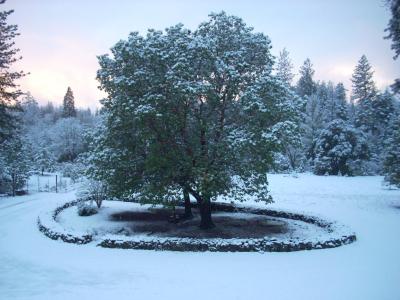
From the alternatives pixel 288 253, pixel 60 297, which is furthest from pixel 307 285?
pixel 60 297

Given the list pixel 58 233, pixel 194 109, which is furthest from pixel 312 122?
pixel 58 233

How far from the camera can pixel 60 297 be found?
433 inches

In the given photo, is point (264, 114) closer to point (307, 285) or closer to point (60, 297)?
point (307, 285)

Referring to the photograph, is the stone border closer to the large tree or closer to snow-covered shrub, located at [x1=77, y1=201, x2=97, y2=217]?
the large tree

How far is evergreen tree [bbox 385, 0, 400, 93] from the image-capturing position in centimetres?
1650

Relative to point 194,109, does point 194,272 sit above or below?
below

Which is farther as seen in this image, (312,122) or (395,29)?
(312,122)

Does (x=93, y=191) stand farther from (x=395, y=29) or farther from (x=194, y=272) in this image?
(x=395, y=29)

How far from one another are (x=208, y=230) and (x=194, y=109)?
6.66 m

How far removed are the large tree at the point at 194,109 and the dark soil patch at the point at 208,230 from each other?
48.5 inches

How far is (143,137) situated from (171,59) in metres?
Answer: 4.24

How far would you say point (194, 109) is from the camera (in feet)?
65.6

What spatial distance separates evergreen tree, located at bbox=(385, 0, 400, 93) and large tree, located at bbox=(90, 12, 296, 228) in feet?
17.6

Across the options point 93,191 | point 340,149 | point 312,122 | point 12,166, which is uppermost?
point 312,122
